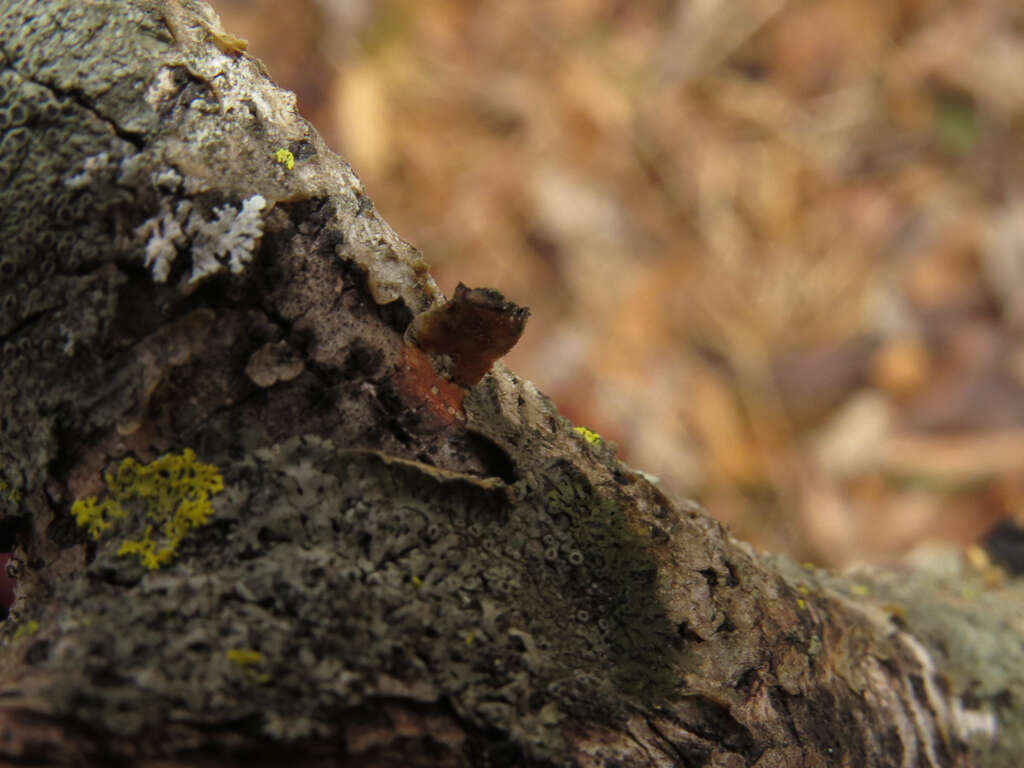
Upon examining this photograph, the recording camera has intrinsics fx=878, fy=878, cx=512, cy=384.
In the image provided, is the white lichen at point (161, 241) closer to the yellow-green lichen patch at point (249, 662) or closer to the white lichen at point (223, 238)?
the white lichen at point (223, 238)

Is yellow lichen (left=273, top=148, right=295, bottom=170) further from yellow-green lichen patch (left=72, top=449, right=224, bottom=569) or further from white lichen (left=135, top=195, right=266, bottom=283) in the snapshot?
yellow-green lichen patch (left=72, top=449, right=224, bottom=569)

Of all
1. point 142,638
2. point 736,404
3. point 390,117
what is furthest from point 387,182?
point 142,638

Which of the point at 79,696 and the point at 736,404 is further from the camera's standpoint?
the point at 736,404

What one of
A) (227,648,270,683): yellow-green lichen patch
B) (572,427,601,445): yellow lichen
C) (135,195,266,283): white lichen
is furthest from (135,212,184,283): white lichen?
(572,427,601,445): yellow lichen

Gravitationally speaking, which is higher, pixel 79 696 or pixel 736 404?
pixel 736 404

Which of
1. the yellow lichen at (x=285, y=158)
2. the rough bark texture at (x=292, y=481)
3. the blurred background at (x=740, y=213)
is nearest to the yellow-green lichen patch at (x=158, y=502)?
the rough bark texture at (x=292, y=481)

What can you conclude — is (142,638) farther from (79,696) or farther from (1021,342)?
(1021,342)

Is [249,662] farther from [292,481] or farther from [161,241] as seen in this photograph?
[161,241]

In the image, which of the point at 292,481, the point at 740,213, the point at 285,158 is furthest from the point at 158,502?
the point at 740,213
